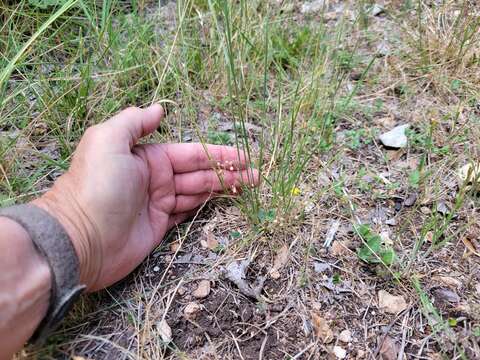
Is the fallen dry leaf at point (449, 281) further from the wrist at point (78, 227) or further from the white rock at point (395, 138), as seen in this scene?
the wrist at point (78, 227)

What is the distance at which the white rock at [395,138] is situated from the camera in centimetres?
165

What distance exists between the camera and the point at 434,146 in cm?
161

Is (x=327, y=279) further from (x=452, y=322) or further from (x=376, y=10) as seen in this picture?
(x=376, y=10)

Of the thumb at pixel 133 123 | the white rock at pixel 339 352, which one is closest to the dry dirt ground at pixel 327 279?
the white rock at pixel 339 352

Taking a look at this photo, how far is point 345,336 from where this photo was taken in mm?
1191

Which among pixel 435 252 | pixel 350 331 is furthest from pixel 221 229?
pixel 435 252

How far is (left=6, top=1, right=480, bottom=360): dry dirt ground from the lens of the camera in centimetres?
118

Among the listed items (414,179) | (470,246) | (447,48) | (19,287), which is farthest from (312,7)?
(19,287)

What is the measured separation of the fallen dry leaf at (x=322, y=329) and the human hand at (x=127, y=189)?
1.45 ft

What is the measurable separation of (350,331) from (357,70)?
1177mm

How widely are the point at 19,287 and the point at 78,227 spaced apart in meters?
0.21

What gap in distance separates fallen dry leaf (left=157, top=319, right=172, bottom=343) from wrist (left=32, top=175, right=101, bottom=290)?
0.72 feet

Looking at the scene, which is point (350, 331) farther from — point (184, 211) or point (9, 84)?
point (9, 84)

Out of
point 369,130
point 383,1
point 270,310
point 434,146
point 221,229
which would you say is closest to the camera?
point 270,310
